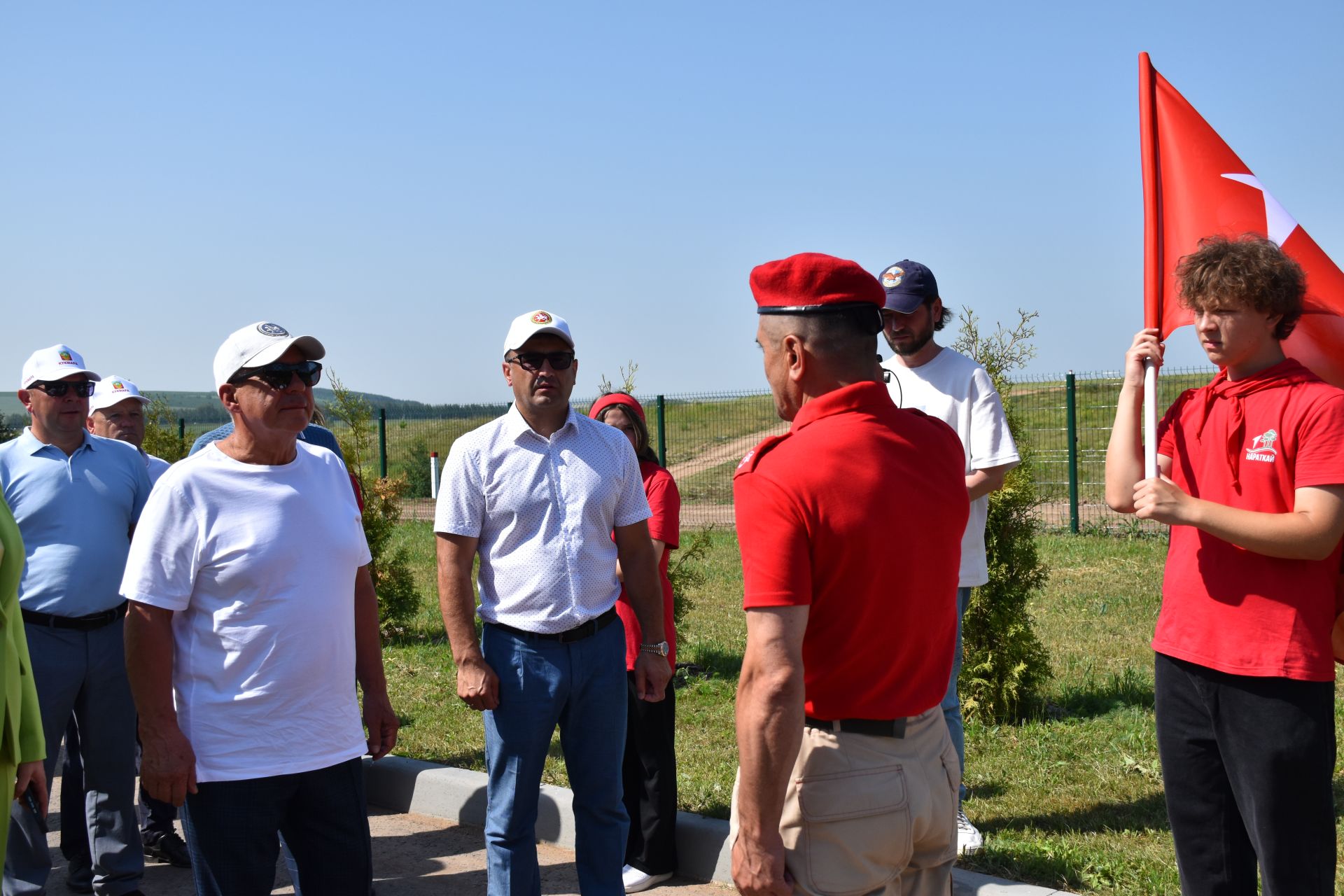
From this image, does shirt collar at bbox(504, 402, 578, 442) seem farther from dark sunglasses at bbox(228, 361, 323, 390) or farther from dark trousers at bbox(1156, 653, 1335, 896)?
dark trousers at bbox(1156, 653, 1335, 896)

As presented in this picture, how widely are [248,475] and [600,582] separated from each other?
1.42 metres

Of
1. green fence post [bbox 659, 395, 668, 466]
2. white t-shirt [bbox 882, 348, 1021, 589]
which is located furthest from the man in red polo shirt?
green fence post [bbox 659, 395, 668, 466]

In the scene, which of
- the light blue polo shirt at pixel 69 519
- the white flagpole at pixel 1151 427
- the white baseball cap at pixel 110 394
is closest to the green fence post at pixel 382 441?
the white baseball cap at pixel 110 394

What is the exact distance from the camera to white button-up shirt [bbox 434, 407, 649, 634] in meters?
4.23

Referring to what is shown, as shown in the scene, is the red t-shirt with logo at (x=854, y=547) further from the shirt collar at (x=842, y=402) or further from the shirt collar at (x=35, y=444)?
the shirt collar at (x=35, y=444)

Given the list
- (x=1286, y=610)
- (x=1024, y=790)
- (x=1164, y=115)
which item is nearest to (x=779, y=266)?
(x=1286, y=610)

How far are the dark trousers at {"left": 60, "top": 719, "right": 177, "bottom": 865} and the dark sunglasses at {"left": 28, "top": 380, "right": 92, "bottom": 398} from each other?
1561mm

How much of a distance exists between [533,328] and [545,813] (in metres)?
2.58

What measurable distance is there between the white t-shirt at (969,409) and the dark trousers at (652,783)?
4.76 ft

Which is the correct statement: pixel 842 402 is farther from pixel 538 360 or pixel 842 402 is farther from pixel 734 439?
pixel 734 439

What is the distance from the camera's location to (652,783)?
16.3 feet

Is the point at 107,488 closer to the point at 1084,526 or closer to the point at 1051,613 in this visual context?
the point at 1051,613

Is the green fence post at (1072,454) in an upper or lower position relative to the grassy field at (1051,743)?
upper

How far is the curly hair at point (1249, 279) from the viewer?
10.3 ft
